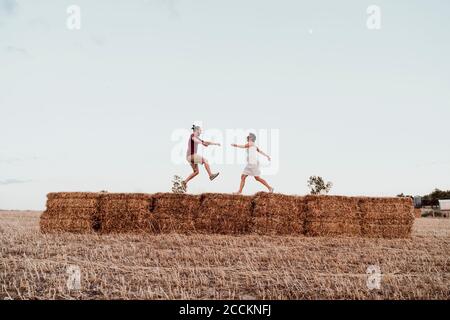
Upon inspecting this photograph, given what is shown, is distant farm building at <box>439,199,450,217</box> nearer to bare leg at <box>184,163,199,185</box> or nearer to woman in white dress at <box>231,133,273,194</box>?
woman in white dress at <box>231,133,273,194</box>

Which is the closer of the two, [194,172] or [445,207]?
[194,172]

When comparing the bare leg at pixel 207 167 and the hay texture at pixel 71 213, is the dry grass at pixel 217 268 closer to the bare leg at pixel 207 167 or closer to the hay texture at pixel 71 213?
the hay texture at pixel 71 213

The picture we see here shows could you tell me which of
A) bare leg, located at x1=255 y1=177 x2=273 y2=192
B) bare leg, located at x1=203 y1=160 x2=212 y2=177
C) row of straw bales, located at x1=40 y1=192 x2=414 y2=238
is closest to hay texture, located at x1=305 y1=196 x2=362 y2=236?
row of straw bales, located at x1=40 y1=192 x2=414 y2=238

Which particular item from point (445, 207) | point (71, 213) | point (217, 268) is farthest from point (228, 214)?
point (445, 207)

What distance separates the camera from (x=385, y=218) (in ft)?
44.0

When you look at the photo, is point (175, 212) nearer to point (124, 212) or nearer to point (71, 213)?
point (124, 212)

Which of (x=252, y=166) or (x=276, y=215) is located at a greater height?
(x=252, y=166)

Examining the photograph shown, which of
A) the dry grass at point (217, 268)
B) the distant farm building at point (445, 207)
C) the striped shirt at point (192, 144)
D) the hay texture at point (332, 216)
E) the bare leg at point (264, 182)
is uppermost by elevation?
the striped shirt at point (192, 144)

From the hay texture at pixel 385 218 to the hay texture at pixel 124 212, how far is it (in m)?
6.10

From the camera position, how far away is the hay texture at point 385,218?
13.3 meters

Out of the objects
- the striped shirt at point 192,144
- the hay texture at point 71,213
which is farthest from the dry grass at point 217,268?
the striped shirt at point 192,144

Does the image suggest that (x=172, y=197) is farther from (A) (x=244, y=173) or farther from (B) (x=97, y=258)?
(B) (x=97, y=258)

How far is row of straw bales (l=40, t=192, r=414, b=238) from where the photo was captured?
12.8 meters

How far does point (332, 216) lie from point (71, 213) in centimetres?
739
